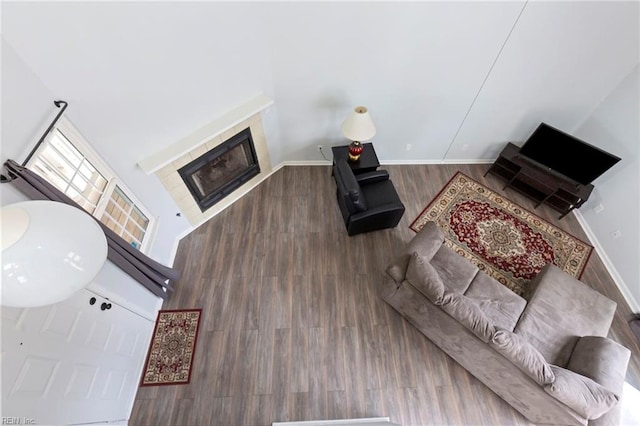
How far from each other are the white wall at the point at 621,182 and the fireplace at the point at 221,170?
4598mm

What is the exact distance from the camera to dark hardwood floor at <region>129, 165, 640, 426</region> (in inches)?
105

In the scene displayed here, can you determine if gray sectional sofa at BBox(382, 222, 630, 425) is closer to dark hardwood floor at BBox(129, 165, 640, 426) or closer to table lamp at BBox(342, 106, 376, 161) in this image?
dark hardwood floor at BBox(129, 165, 640, 426)

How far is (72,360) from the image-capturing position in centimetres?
200

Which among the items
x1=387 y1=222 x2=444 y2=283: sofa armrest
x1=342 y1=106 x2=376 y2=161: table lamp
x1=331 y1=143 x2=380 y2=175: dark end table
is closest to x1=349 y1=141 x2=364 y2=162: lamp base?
x1=331 y1=143 x2=380 y2=175: dark end table

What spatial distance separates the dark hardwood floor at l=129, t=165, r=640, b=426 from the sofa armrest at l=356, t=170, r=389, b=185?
2.08ft

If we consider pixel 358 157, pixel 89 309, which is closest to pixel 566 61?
pixel 358 157

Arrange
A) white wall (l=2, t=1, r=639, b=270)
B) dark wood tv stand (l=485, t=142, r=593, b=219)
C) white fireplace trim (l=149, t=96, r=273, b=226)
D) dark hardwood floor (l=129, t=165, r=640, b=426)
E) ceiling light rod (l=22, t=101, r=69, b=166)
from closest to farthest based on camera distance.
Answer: ceiling light rod (l=22, t=101, r=69, b=166), white wall (l=2, t=1, r=639, b=270), dark hardwood floor (l=129, t=165, r=640, b=426), white fireplace trim (l=149, t=96, r=273, b=226), dark wood tv stand (l=485, t=142, r=593, b=219)

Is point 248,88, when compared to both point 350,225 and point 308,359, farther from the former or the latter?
point 308,359

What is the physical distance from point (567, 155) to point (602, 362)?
8.40 ft

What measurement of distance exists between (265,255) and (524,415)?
3074 mm

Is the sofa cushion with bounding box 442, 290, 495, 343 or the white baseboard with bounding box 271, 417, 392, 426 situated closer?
the sofa cushion with bounding box 442, 290, 495, 343

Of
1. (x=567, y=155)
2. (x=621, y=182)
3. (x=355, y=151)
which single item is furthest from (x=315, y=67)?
(x=621, y=182)

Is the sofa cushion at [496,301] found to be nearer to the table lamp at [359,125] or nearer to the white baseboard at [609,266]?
the white baseboard at [609,266]

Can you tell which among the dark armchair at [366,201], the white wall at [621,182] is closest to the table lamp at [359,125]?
the dark armchair at [366,201]
